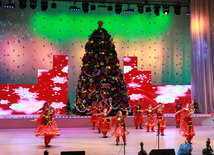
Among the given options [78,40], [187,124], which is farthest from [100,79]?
[187,124]

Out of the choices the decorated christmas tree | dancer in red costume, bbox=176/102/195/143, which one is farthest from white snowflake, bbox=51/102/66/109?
dancer in red costume, bbox=176/102/195/143

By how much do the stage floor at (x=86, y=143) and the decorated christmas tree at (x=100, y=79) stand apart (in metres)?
2.53

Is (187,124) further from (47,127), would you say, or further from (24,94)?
(24,94)

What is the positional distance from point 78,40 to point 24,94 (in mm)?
4107

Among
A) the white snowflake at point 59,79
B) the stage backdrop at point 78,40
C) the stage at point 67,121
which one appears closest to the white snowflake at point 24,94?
the stage backdrop at point 78,40

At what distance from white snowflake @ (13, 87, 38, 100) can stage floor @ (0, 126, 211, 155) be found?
4123mm

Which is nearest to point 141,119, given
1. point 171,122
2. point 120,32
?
point 171,122

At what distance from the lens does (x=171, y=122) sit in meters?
14.1

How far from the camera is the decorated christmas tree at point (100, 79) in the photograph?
1411cm

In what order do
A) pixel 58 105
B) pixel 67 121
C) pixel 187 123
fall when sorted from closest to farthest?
pixel 187 123
pixel 67 121
pixel 58 105

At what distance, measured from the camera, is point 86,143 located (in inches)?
365

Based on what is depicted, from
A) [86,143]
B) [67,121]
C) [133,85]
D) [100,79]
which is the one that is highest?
[100,79]

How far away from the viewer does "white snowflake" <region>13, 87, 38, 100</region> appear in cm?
1572

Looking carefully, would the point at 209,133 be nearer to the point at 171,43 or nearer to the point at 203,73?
the point at 203,73
